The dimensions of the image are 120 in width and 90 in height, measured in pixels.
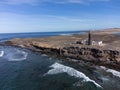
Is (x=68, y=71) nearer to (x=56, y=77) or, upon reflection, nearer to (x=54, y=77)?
(x=56, y=77)

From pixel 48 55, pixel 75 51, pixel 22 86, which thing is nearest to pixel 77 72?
pixel 22 86

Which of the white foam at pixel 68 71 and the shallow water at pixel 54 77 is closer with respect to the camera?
the shallow water at pixel 54 77

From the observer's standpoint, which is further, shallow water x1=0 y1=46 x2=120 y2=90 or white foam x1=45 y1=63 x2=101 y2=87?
white foam x1=45 y1=63 x2=101 y2=87

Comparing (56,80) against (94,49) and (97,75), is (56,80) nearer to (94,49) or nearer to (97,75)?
(97,75)

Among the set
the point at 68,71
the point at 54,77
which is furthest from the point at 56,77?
the point at 68,71

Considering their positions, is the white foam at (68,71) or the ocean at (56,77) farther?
the white foam at (68,71)

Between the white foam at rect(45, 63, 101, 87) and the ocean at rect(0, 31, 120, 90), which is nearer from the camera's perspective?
the ocean at rect(0, 31, 120, 90)

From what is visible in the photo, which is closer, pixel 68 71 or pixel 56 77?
pixel 56 77

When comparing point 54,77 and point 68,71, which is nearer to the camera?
point 54,77
